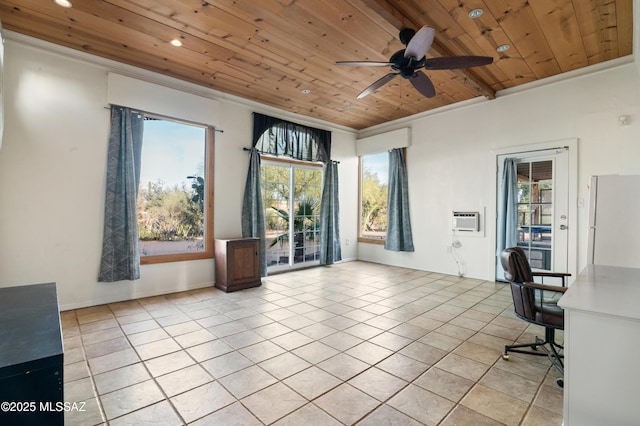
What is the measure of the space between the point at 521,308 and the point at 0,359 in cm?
297

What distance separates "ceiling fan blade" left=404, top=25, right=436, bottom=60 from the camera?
2319 millimetres

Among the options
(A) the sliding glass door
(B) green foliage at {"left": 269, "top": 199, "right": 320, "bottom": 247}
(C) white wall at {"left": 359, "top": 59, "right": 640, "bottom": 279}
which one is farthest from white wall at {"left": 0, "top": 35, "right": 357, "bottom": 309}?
(C) white wall at {"left": 359, "top": 59, "right": 640, "bottom": 279}

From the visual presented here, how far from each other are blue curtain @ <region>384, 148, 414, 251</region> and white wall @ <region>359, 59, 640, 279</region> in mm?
136

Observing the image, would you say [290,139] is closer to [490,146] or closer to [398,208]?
[398,208]

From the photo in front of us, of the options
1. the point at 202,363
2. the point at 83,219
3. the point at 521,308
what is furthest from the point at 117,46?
the point at 521,308

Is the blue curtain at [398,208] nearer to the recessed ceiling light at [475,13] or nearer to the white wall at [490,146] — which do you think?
the white wall at [490,146]

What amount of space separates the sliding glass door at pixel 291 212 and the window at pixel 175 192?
1.14 metres

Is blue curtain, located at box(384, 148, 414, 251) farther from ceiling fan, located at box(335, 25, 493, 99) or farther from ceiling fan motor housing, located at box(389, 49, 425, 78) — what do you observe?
ceiling fan motor housing, located at box(389, 49, 425, 78)

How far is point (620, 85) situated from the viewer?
3.90 meters

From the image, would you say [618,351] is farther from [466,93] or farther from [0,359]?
[466,93]

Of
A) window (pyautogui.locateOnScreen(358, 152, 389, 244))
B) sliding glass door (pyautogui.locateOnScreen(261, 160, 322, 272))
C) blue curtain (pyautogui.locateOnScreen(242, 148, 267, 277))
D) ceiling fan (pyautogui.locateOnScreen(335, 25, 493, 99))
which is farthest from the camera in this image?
window (pyautogui.locateOnScreen(358, 152, 389, 244))

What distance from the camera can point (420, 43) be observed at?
8.20 ft

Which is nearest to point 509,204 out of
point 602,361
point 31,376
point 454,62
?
point 454,62

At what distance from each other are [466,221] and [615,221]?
2260 millimetres
